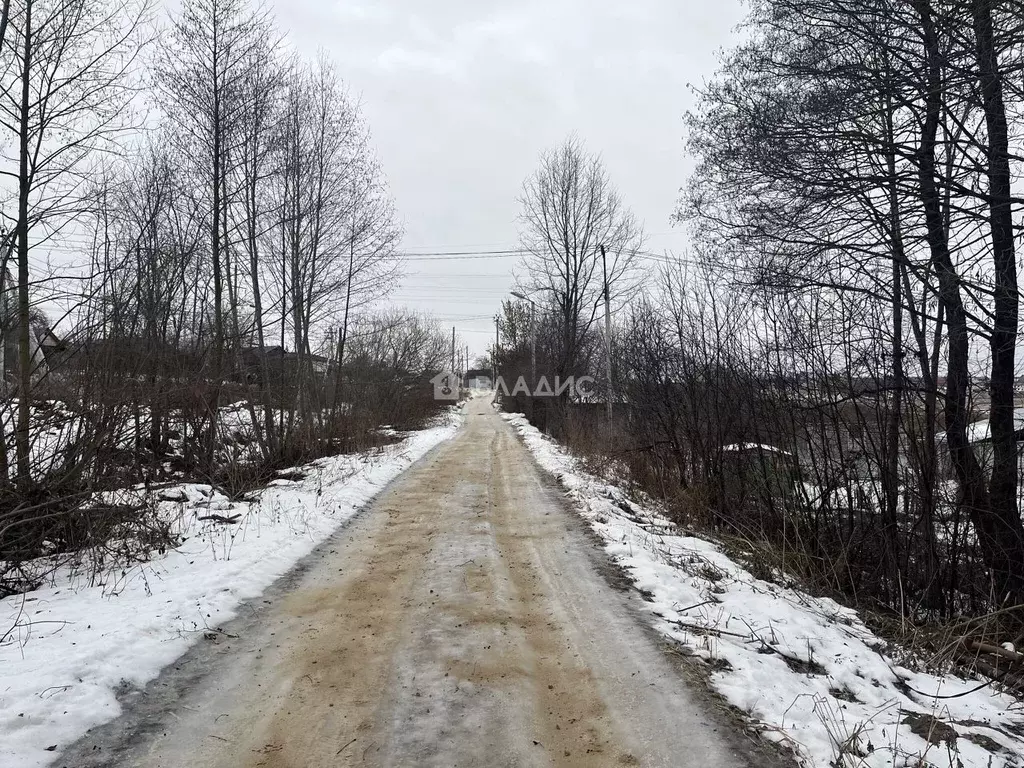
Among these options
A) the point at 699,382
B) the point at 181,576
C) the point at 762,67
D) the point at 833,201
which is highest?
the point at 762,67

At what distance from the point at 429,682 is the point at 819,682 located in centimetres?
246

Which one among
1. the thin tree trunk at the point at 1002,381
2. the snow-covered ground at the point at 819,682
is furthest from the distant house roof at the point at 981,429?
the snow-covered ground at the point at 819,682

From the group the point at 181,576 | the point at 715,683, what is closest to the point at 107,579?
the point at 181,576

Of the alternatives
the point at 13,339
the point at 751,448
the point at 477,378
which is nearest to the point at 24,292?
the point at 13,339

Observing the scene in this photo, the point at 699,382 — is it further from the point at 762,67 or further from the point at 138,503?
the point at 138,503

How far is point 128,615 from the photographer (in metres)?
4.62

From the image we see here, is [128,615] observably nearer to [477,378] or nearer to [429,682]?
[429,682]

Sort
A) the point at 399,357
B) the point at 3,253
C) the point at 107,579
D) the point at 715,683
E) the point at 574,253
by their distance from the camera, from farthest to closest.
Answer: the point at 399,357 < the point at 574,253 < the point at 3,253 < the point at 107,579 < the point at 715,683

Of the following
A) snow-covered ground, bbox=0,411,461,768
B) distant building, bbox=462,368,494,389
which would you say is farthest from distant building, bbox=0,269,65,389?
distant building, bbox=462,368,494,389

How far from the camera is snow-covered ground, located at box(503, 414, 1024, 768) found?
3020 millimetres

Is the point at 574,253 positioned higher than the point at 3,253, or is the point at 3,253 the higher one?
the point at 574,253

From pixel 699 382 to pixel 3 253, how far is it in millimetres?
9490

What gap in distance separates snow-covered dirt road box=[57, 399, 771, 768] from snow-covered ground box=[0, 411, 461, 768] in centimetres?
20

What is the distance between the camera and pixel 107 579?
5.55 meters
